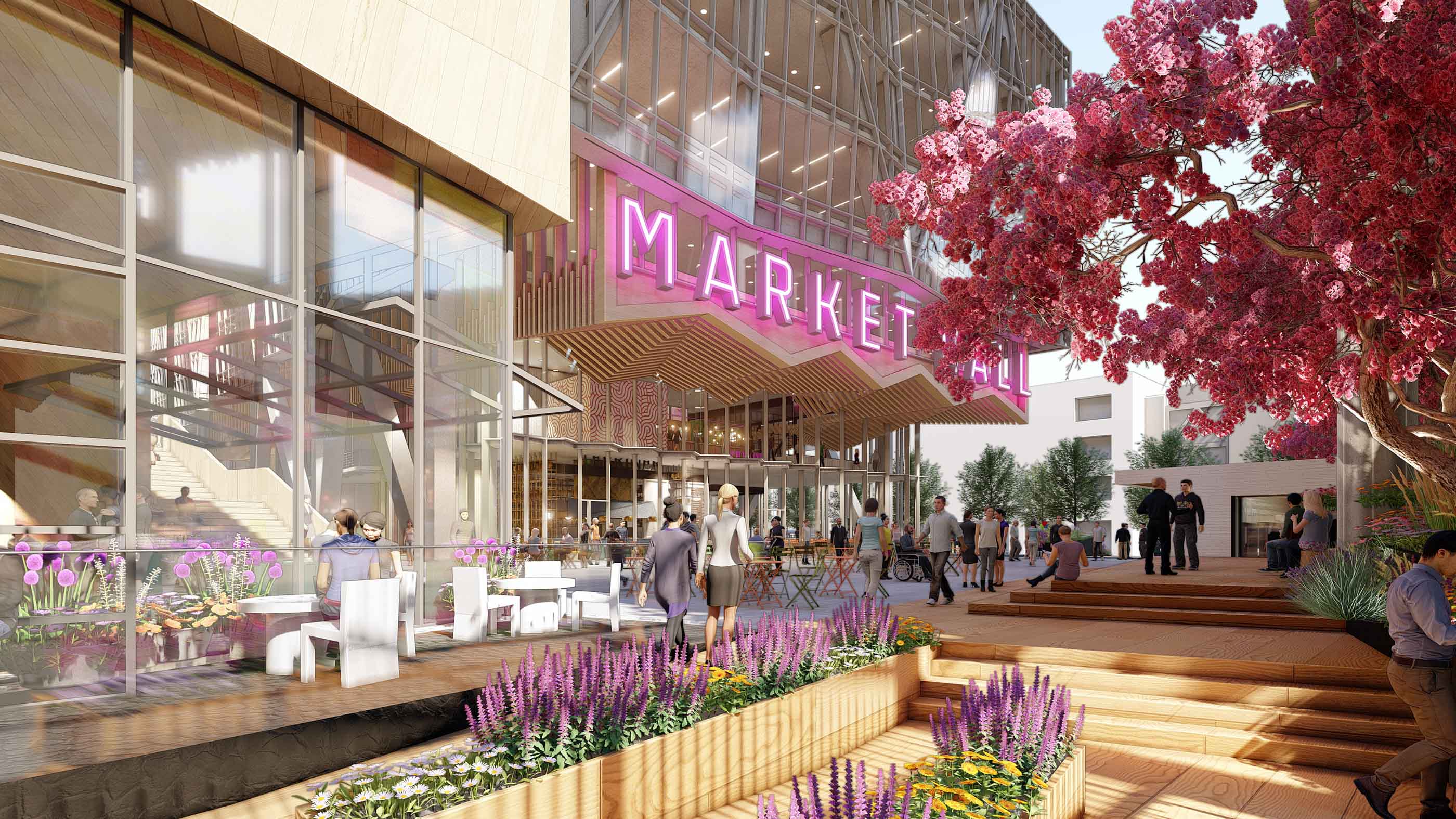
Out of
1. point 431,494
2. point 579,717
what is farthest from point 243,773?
point 431,494

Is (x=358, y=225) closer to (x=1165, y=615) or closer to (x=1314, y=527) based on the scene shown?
(x=1165, y=615)

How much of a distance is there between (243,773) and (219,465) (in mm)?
3964

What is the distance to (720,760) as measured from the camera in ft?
18.2

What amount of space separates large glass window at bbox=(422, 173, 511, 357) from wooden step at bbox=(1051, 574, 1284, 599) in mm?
8080

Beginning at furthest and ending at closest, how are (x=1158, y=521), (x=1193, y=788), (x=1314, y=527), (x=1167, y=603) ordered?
(x=1158, y=521) → (x=1314, y=527) → (x=1167, y=603) → (x=1193, y=788)

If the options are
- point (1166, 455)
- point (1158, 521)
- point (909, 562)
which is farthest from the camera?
point (1166, 455)

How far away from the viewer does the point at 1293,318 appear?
32.8 feet

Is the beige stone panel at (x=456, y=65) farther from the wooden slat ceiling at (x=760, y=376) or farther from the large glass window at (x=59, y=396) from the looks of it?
the wooden slat ceiling at (x=760, y=376)

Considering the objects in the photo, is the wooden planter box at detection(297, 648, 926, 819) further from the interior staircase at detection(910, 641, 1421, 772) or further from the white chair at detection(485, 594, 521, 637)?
the white chair at detection(485, 594, 521, 637)

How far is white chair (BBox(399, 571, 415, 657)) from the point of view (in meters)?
6.21

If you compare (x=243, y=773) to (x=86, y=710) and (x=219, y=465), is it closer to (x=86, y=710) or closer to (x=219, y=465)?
(x=86, y=710)

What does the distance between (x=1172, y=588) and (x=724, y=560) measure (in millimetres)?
7214

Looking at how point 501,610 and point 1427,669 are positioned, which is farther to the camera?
point 501,610

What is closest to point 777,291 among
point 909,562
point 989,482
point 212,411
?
point 909,562
